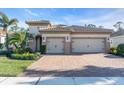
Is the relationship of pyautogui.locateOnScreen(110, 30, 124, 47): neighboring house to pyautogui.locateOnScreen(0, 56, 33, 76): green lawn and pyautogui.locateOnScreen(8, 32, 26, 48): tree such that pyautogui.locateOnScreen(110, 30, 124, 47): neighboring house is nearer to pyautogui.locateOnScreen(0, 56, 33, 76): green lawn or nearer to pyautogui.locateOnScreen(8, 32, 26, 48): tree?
pyautogui.locateOnScreen(8, 32, 26, 48): tree

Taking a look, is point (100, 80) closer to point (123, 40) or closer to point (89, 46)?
point (89, 46)

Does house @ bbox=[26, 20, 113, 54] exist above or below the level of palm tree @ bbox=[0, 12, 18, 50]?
below

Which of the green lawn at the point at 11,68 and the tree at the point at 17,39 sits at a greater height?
the tree at the point at 17,39

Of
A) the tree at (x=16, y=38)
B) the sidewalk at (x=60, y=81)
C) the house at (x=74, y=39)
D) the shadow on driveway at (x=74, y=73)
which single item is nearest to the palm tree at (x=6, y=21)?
the tree at (x=16, y=38)

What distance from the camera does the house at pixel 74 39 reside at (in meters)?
28.7

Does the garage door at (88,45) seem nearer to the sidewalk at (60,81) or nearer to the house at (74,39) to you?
the house at (74,39)

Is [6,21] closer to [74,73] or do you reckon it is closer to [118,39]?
[74,73]

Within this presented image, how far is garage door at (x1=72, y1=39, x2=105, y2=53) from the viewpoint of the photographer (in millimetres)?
29266

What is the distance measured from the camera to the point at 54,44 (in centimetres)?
2881

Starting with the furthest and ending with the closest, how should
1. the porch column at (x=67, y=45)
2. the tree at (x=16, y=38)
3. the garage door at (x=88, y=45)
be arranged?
the garage door at (x=88, y=45), the porch column at (x=67, y=45), the tree at (x=16, y=38)

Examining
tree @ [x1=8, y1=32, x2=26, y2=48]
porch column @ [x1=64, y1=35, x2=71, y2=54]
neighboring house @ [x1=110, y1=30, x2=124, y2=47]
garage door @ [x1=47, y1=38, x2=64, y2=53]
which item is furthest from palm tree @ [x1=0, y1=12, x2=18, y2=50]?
neighboring house @ [x1=110, y1=30, x2=124, y2=47]

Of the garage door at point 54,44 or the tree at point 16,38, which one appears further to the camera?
the garage door at point 54,44

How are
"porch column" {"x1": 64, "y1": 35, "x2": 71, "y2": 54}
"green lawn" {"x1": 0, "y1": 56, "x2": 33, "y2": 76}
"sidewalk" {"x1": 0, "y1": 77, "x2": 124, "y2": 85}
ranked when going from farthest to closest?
"porch column" {"x1": 64, "y1": 35, "x2": 71, "y2": 54} < "green lawn" {"x1": 0, "y1": 56, "x2": 33, "y2": 76} < "sidewalk" {"x1": 0, "y1": 77, "x2": 124, "y2": 85}
